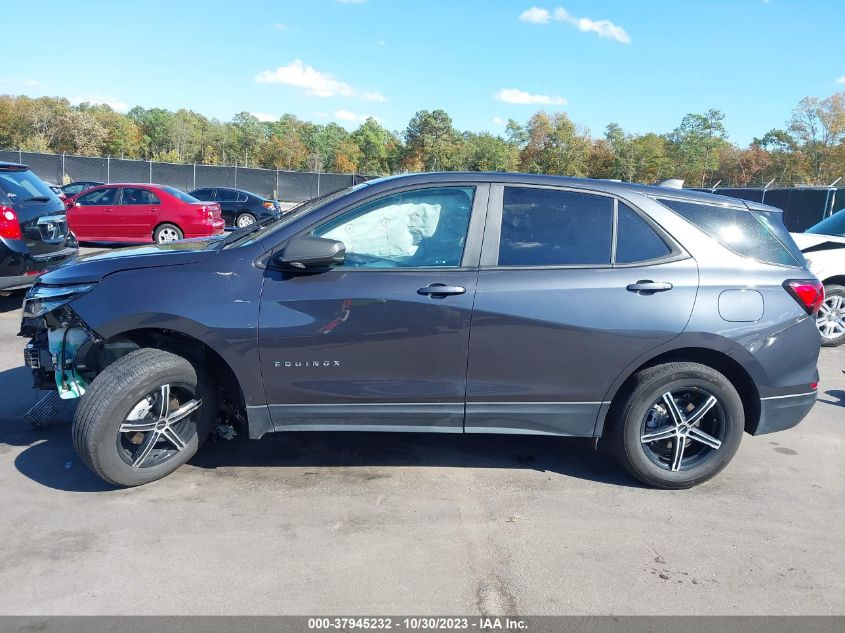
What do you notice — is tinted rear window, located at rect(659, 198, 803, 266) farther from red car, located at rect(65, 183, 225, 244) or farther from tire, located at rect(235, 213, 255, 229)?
tire, located at rect(235, 213, 255, 229)

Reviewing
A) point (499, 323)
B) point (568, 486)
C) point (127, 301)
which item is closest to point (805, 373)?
point (568, 486)

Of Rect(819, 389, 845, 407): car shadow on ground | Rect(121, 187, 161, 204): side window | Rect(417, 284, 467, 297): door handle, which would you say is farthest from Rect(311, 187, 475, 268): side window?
Rect(121, 187, 161, 204): side window

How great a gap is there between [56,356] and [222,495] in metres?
1.30

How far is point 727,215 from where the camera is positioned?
13.2ft

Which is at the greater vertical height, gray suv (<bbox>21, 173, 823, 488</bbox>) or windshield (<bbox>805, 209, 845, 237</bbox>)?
windshield (<bbox>805, 209, 845, 237</bbox>)

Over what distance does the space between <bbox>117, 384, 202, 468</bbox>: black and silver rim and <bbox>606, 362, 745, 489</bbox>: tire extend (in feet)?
8.31

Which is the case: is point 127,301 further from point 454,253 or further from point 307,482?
point 454,253

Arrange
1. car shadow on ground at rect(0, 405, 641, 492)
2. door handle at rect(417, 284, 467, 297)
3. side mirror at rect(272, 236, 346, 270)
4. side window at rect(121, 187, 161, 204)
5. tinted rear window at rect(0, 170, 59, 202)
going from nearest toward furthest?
side mirror at rect(272, 236, 346, 270) < door handle at rect(417, 284, 467, 297) < car shadow on ground at rect(0, 405, 641, 492) < tinted rear window at rect(0, 170, 59, 202) < side window at rect(121, 187, 161, 204)

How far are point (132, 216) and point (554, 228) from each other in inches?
520

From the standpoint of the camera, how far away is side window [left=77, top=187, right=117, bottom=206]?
14859 mm

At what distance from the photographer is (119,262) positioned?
3764mm

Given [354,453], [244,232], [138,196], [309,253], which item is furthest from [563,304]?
[138,196]

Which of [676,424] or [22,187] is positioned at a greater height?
[22,187]

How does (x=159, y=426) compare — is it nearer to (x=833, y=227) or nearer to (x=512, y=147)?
(x=833, y=227)
